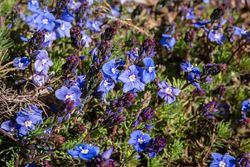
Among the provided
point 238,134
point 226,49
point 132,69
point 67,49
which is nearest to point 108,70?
point 132,69

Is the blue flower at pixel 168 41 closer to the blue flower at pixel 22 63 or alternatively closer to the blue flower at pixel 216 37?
the blue flower at pixel 216 37

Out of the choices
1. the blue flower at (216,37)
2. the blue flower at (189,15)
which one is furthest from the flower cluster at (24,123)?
the blue flower at (189,15)

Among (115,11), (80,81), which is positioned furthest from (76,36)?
(115,11)

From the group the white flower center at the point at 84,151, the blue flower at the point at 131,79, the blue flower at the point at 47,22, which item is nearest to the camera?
the white flower center at the point at 84,151

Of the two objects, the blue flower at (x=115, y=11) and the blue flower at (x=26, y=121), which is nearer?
the blue flower at (x=26, y=121)

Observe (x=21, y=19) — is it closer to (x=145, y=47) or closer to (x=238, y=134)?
(x=145, y=47)

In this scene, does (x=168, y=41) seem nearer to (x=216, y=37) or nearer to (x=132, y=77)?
(x=216, y=37)

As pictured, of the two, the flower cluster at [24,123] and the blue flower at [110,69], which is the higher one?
the blue flower at [110,69]
